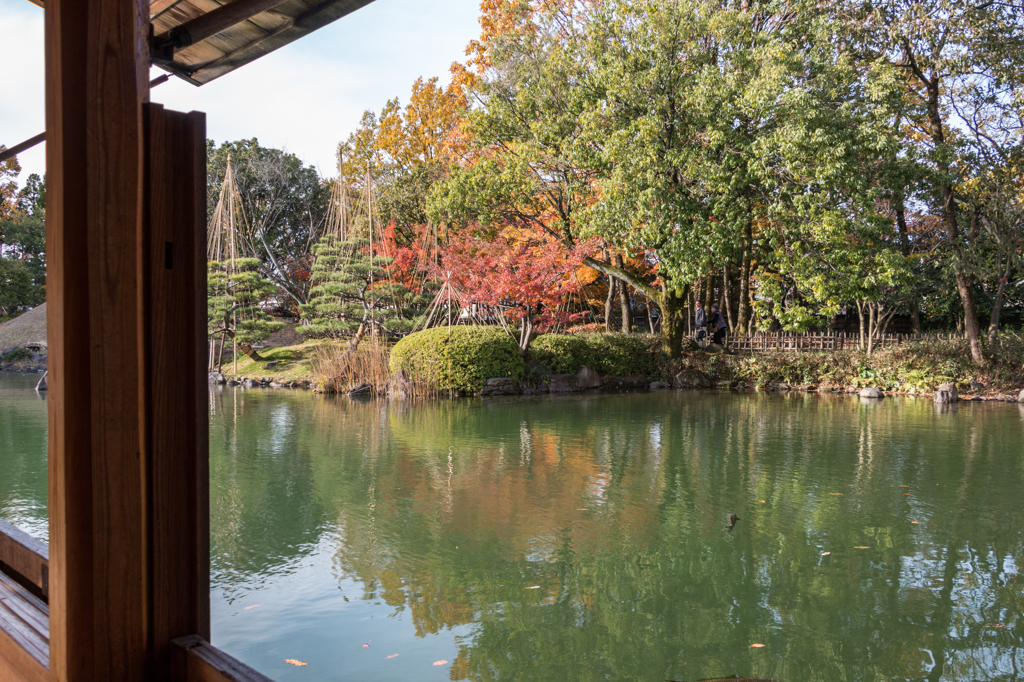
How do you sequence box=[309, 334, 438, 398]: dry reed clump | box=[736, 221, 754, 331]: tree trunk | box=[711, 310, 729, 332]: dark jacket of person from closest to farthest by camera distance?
box=[309, 334, 438, 398]: dry reed clump < box=[711, 310, 729, 332]: dark jacket of person < box=[736, 221, 754, 331]: tree trunk

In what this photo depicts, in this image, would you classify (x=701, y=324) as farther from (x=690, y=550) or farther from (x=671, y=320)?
(x=690, y=550)

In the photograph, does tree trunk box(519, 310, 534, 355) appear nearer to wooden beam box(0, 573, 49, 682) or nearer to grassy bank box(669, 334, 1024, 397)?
grassy bank box(669, 334, 1024, 397)

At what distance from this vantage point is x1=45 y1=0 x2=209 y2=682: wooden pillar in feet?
4.09

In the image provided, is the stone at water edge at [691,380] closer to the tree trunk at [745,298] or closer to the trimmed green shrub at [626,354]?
the trimmed green shrub at [626,354]

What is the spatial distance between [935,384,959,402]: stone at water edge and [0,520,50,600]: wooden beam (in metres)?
12.0

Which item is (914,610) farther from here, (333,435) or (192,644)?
(333,435)

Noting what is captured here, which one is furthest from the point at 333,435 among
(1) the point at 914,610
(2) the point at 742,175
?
(2) the point at 742,175

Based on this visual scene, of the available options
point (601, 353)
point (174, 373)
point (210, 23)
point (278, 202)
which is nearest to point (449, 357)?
point (601, 353)

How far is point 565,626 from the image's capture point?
2.64 m

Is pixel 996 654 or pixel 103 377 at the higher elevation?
pixel 103 377

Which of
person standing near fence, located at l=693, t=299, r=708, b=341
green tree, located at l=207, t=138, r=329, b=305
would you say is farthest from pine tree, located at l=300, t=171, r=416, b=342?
Result: person standing near fence, located at l=693, t=299, r=708, b=341

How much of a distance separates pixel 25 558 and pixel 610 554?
248cm

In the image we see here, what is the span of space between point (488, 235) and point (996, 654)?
12.1 metres

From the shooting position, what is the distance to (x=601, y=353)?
43.0 ft
